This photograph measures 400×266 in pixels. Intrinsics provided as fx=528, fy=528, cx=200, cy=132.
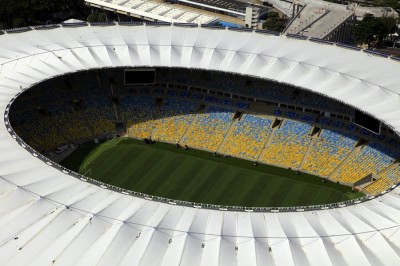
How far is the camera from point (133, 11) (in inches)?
4983

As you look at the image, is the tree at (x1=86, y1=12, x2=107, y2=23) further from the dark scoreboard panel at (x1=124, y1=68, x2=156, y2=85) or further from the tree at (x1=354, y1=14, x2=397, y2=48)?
the tree at (x1=354, y1=14, x2=397, y2=48)

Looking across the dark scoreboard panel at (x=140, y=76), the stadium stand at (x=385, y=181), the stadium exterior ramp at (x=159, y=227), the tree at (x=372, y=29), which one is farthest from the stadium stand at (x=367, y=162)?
the tree at (x=372, y=29)

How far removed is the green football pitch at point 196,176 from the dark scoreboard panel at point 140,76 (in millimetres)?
9352

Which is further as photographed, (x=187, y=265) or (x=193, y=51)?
(x=193, y=51)

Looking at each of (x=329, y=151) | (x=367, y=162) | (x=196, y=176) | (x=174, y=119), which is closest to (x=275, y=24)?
(x=174, y=119)

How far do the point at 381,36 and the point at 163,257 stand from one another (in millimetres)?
94536

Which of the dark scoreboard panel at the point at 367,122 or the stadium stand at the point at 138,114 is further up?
the stadium stand at the point at 138,114

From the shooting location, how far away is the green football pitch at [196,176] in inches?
2650

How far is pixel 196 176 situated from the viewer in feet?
235

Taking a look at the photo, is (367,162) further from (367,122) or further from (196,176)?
(196,176)

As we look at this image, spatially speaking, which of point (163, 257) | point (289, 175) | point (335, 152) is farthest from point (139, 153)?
point (163, 257)

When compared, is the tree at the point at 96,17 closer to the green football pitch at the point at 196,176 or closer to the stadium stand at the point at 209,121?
the stadium stand at the point at 209,121

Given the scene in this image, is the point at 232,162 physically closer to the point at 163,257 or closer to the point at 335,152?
the point at 335,152

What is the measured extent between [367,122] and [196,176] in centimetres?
2353
